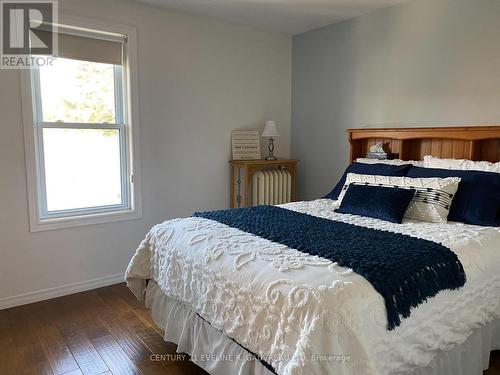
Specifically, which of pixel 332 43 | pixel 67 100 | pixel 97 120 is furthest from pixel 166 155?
pixel 332 43

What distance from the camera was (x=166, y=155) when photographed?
342cm

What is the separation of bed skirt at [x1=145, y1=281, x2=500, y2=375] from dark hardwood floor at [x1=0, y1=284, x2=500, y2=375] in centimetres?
17

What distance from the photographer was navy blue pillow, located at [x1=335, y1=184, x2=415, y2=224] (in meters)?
2.34

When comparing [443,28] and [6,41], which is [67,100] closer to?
[6,41]

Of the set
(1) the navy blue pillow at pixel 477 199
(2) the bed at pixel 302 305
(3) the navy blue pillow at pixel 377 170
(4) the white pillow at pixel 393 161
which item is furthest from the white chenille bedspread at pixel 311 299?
(4) the white pillow at pixel 393 161

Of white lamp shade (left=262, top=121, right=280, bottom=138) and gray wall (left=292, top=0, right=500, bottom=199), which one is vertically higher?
gray wall (left=292, top=0, right=500, bottom=199)

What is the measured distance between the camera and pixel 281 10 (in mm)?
3305

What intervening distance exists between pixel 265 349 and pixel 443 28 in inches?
108

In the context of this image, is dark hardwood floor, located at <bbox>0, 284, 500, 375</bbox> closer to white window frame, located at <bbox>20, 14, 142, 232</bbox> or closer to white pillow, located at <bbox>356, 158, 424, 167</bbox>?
white window frame, located at <bbox>20, 14, 142, 232</bbox>

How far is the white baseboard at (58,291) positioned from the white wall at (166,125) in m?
0.02

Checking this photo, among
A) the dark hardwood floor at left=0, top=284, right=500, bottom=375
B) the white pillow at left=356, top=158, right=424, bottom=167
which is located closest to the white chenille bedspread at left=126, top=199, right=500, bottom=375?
the dark hardwood floor at left=0, top=284, right=500, bottom=375

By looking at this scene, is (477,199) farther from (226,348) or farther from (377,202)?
(226,348)

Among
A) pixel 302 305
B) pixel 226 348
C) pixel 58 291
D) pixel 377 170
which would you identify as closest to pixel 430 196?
pixel 377 170

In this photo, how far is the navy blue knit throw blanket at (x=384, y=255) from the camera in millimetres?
1428
